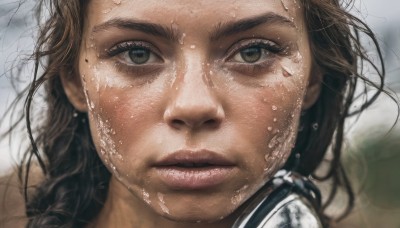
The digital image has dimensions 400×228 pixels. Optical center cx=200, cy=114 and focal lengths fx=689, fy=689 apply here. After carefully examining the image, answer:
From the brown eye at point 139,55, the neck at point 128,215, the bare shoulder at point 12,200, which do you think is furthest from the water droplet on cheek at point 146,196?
the bare shoulder at point 12,200

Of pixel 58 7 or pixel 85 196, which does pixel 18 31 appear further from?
pixel 85 196

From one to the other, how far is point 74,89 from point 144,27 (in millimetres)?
477

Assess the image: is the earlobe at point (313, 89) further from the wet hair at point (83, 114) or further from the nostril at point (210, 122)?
the nostril at point (210, 122)

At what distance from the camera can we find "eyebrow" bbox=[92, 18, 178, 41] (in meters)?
1.88

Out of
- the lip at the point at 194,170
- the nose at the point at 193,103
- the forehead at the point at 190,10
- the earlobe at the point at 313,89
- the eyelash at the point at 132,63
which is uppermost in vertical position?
the forehead at the point at 190,10

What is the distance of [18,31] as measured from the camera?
2.54 meters

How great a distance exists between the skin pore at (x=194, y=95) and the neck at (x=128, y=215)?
0.60ft

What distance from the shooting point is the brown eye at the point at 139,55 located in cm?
196

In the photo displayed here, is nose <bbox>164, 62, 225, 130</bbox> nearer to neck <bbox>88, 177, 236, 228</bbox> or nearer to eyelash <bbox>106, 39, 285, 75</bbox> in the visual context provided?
eyelash <bbox>106, 39, 285, 75</bbox>

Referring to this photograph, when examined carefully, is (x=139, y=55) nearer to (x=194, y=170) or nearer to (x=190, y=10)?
(x=190, y=10)

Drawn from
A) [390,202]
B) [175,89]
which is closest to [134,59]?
[175,89]

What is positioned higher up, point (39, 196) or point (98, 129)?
point (98, 129)

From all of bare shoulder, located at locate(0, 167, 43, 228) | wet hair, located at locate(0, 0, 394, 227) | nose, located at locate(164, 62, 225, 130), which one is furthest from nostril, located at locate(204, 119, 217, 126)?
bare shoulder, located at locate(0, 167, 43, 228)

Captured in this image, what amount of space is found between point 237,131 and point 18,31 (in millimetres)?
1091
